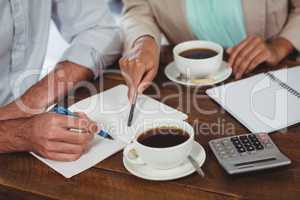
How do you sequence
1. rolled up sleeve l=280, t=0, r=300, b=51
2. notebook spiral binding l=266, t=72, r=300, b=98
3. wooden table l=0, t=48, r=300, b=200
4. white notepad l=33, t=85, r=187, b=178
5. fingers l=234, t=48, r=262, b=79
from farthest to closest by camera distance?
rolled up sleeve l=280, t=0, r=300, b=51 → fingers l=234, t=48, r=262, b=79 → notebook spiral binding l=266, t=72, r=300, b=98 → white notepad l=33, t=85, r=187, b=178 → wooden table l=0, t=48, r=300, b=200

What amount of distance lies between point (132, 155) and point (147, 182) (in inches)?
2.4

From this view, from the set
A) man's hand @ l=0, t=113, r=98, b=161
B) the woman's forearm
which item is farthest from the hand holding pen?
the woman's forearm

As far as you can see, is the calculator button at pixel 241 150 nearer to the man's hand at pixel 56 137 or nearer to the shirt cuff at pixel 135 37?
the man's hand at pixel 56 137

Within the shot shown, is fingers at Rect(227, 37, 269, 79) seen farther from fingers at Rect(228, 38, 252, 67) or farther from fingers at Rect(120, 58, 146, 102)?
fingers at Rect(120, 58, 146, 102)

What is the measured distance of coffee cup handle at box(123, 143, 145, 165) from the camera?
0.84 metres

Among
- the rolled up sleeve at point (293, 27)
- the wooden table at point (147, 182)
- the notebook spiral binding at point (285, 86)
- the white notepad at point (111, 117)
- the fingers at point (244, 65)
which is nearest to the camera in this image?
the wooden table at point (147, 182)

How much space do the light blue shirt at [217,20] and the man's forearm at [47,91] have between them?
37 centimetres

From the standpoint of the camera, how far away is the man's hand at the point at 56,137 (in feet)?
2.94

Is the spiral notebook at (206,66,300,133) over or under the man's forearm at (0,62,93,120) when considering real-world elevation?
over

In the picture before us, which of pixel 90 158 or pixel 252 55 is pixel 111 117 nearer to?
pixel 90 158

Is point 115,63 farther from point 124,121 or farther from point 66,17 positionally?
point 124,121

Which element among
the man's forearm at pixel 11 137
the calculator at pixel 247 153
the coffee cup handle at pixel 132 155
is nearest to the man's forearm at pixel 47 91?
the man's forearm at pixel 11 137

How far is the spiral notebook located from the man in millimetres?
302

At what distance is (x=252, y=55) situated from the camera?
116 cm
